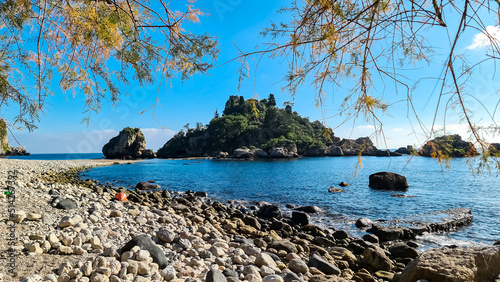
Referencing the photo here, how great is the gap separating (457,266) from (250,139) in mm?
79403

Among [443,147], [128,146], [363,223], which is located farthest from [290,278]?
[128,146]

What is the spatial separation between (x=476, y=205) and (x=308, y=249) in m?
13.3

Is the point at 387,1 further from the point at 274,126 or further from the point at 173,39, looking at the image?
the point at 274,126

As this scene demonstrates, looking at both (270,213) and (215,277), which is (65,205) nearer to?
A: (215,277)

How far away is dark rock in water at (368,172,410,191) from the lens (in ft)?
67.7

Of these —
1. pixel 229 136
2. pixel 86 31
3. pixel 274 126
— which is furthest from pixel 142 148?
Result: pixel 86 31

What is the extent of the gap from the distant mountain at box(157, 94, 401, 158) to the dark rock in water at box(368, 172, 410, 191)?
1437 inches

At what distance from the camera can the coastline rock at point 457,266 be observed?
3861mm

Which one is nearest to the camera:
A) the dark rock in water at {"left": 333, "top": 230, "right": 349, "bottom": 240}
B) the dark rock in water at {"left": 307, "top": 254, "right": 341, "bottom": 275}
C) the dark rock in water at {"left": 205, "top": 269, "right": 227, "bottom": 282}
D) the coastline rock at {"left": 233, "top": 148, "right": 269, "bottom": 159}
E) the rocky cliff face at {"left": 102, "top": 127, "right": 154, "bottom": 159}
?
the dark rock in water at {"left": 205, "top": 269, "right": 227, "bottom": 282}

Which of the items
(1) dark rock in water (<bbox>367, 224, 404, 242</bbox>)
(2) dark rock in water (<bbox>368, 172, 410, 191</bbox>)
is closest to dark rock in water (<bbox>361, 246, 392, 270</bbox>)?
(1) dark rock in water (<bbox>367, 224, 404, 242</bbox>)

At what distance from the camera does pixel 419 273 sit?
404 centimetres

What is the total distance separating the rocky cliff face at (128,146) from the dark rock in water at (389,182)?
70764mm

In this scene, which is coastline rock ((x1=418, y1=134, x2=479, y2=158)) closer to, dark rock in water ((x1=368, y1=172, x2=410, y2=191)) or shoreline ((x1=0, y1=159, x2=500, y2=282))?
shoreline ((x1=0, y1=159, x2=500, y2=282))

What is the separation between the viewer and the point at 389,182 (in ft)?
68.4
